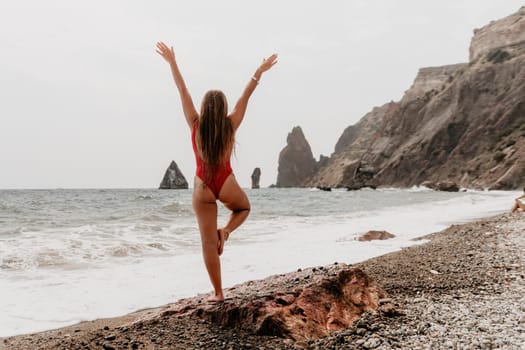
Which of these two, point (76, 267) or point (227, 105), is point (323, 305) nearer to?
point (227, 105)

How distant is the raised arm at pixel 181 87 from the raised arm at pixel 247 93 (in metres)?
0.39

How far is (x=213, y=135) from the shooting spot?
3986 mm

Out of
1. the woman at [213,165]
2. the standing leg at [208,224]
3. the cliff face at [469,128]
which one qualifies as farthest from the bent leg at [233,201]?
the cliff face at [469,128]

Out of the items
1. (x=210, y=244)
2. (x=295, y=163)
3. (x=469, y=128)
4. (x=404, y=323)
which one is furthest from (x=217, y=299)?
(x=295, y=163)

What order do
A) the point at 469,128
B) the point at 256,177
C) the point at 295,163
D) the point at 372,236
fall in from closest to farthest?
the point at 372,236 → the point at 469,128 → the point at 256,177 → the point at 295,163

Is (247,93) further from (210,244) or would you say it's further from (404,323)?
(404,323)

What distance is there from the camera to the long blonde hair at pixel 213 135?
400 cm

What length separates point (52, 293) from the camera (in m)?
6.49

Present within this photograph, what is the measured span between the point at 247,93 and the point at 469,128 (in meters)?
80.6

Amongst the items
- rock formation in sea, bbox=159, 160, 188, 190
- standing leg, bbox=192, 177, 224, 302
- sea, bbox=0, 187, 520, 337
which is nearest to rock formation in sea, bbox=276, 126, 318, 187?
rock formation in sea, bbox=159, 160, 188, 190

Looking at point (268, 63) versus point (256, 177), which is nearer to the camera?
point (268, 63)

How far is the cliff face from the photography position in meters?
63.8

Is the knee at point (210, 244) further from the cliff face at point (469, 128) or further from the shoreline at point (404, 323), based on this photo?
the cliff face at point (469, 128)

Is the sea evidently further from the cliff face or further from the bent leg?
the cliff face
